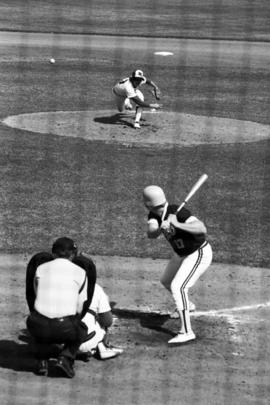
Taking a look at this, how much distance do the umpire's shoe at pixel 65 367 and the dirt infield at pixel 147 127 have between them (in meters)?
9.70

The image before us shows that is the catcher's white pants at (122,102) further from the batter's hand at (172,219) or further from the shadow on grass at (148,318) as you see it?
the batter's hand at (172,219)

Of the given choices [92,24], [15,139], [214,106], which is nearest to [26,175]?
[15,139]

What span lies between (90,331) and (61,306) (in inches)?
21.1

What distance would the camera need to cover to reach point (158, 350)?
8.64m

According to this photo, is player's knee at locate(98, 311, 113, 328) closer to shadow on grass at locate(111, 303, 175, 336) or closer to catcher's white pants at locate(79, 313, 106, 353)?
catcher's white pants at locate(79, 313, 106, 353)

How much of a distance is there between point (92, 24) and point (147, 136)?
1505cm

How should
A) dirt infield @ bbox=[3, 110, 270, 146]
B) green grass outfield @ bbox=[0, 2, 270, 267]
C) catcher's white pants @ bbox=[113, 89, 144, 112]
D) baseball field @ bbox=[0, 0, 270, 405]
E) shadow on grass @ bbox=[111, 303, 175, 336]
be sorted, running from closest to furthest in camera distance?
baseball field @ bbox=[0, 0, 270, 405] → shadow on grass @ bbox=[111, 303, 175, 336] → green grass outfield @ bbox=[0, 2, 270, 267] → dirt infield @ bbox=[3, 110, 270, 146] → catcher's white pants @ bbox=[113, 89, 144, 112]

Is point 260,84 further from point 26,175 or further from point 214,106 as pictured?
point 26,175

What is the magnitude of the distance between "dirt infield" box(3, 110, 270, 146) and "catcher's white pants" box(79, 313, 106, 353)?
9.22m

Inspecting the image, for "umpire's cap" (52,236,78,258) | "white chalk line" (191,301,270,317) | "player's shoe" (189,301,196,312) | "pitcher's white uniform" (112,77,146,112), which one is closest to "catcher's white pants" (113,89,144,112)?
"pitcher's white uniform" (112,77,146,112)

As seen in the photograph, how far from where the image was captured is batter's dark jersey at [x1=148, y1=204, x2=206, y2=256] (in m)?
8.75

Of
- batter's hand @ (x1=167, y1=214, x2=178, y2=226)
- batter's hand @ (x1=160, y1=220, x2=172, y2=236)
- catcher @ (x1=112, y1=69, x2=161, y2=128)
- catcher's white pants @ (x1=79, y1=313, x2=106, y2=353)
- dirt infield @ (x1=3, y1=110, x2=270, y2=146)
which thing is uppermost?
batter's hand @ (x1=167, y1=214, x2=178, y2=226)

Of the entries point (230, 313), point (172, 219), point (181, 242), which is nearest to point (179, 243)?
point (181, 242)

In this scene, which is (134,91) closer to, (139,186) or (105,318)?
(139,186)
